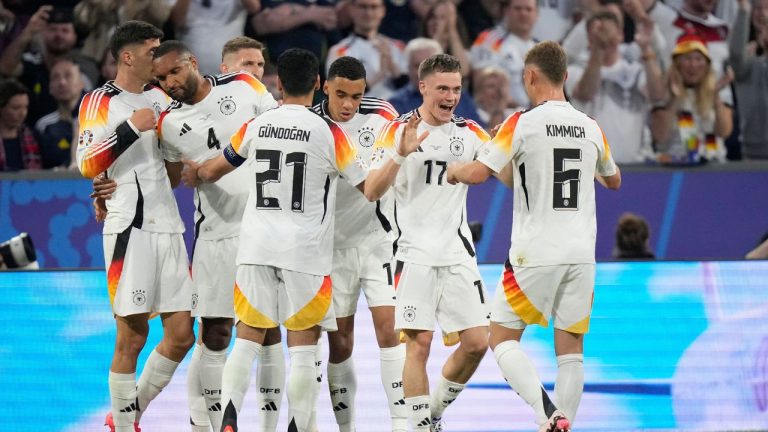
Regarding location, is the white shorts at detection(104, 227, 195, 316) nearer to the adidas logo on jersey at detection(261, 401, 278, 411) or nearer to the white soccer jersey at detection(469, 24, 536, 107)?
the adidas logo on jersey at detection(261, 401, 278, 411)

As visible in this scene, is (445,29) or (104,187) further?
(445,29)

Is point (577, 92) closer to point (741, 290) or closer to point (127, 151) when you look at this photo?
point (741, 290)

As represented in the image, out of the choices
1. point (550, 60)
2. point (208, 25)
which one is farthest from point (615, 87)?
point (550, 60)

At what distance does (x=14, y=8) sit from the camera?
1197cm

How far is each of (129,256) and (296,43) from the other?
16.4 feet

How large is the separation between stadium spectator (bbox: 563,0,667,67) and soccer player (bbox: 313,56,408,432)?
15.8 ft

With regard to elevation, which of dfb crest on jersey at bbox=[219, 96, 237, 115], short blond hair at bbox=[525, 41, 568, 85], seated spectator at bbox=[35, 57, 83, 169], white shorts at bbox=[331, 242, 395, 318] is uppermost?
seated spectator at bbox=[35, 57, 83, 169]

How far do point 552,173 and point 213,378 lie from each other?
2.51 meters

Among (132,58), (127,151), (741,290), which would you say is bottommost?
(741,290)

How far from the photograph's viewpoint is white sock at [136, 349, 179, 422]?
24.0ft

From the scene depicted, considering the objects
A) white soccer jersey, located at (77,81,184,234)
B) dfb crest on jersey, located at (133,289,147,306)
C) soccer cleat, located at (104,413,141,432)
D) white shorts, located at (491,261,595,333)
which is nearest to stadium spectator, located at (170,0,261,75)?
white soccer jersey, located at (77,81,184,234)

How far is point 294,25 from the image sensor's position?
37.9 ft

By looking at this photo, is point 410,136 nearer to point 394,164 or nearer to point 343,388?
point 394,164

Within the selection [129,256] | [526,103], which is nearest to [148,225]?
[129,256]
